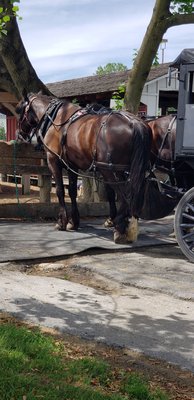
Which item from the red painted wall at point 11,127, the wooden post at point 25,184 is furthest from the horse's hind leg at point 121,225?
the red painted wall at point 11,127

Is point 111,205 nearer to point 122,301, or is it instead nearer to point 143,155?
point 143,155

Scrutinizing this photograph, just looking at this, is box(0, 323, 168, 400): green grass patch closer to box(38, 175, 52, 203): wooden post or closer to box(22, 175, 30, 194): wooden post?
box(38, 175, 52, 203): wooden post

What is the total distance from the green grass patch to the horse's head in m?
6.62

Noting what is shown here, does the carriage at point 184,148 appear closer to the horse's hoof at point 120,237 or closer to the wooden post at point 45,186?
the horse's hoof at point 120,237

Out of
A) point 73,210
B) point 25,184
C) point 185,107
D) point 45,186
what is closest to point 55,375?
point 185,107

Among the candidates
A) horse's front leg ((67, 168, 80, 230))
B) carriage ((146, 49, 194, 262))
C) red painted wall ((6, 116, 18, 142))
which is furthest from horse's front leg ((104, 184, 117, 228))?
red painted wall ((6, 116, 18, 142))

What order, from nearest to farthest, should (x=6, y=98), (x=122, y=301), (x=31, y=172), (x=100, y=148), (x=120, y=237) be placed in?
(x=122, y=301)
(x=100, y=148)
(x=120, y=237)
(x=31, y=172)
(x=6, y=98)

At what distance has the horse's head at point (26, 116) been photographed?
10.3 m

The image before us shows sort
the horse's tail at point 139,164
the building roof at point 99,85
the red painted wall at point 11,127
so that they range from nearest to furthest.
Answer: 1. the horse's tail at point 139,164
2. the building roof at point 99,85
3. the red painted wall at point 11,127

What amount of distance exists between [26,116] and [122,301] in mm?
5723

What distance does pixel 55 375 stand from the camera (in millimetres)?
3639

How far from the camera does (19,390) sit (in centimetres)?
331

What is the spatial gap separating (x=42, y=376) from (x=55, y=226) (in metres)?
6.16

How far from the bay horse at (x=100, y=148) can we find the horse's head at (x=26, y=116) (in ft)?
0.55
